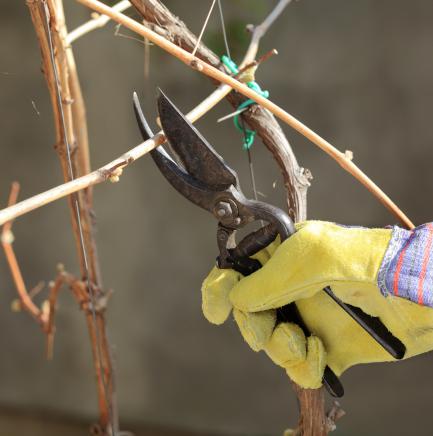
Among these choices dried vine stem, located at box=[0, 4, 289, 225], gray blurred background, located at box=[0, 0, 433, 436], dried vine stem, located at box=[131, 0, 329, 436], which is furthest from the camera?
gray blurred background, located at box=[0, 0, 433, 436]

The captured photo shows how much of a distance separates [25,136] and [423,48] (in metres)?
0.95

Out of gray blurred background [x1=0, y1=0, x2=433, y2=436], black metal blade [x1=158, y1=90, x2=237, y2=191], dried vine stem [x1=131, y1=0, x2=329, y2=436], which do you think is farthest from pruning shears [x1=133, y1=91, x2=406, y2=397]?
gray blurred background [x1=0, y1=0, x2=433, y2=436]

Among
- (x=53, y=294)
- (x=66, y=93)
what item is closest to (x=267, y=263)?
(x=66, y=93)

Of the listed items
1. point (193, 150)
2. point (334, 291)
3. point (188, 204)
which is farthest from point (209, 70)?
point (188, 204)

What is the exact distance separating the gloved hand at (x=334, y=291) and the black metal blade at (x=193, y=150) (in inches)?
2.7

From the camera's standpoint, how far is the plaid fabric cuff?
51 cm

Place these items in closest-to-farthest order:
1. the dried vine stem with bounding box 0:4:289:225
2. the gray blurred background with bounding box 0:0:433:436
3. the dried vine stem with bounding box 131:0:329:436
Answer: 1. the dried vine stem with bounding box 0:4:289:225
2. the dried vine stem with bounding box 131:0:329:436
3. the gray blurred background with bounding box 0:0:433:436

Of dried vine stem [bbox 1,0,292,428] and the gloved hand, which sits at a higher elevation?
dried vine stem [bbox 1,0,292,428]

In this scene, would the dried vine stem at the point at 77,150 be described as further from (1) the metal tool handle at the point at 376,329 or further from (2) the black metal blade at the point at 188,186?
(1) the metal tool handle at the point at 376,329

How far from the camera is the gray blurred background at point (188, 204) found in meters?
1.45

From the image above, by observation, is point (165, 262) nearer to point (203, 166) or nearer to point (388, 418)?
point (388, 418)

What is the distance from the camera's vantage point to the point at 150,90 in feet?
5.78

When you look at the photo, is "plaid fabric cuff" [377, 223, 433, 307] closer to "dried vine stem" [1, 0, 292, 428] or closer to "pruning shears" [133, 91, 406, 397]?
"pruning shears" [133, 91, 406, 397]

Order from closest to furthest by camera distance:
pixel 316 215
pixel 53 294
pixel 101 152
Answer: pixel 53 294 → pixel 316 215 → pixel 101 152
